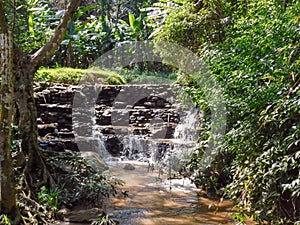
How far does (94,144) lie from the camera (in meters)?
9.47

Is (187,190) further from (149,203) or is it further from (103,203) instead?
(103,203)

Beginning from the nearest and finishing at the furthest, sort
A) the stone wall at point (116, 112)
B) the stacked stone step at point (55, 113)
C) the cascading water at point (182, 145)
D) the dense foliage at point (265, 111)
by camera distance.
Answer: the dense foliage at point (265, 111)
the cascading water at point (182, 145)
the stacked stone step at point (55, 113)
the stone wall at point (116, 112)

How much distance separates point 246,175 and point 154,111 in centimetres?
815

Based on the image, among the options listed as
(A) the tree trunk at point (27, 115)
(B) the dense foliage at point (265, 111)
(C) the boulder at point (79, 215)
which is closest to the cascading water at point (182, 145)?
(B) the dense foliage at point (265, 111)

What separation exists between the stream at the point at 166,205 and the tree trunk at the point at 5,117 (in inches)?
58.0

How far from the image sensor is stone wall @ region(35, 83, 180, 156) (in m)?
9.99

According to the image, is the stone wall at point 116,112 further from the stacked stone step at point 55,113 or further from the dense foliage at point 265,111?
the dense foliage at point 265,111

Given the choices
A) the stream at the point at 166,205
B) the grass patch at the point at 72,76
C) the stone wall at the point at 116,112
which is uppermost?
the grass patch at the point at 72,76

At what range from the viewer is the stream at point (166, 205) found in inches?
186

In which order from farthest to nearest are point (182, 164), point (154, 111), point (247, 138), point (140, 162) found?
1. point (154, 111)
2. point (140, 162)
3. point (182, 164)
4. point (247, 138)

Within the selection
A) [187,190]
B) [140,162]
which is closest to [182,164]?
[187,190]

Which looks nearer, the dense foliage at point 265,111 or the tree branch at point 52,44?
the dense foliage at point 265,111

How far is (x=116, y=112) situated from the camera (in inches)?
480

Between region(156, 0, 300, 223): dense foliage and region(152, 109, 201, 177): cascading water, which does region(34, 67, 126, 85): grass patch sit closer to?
region(152, 109, 201, 177): cascading water
